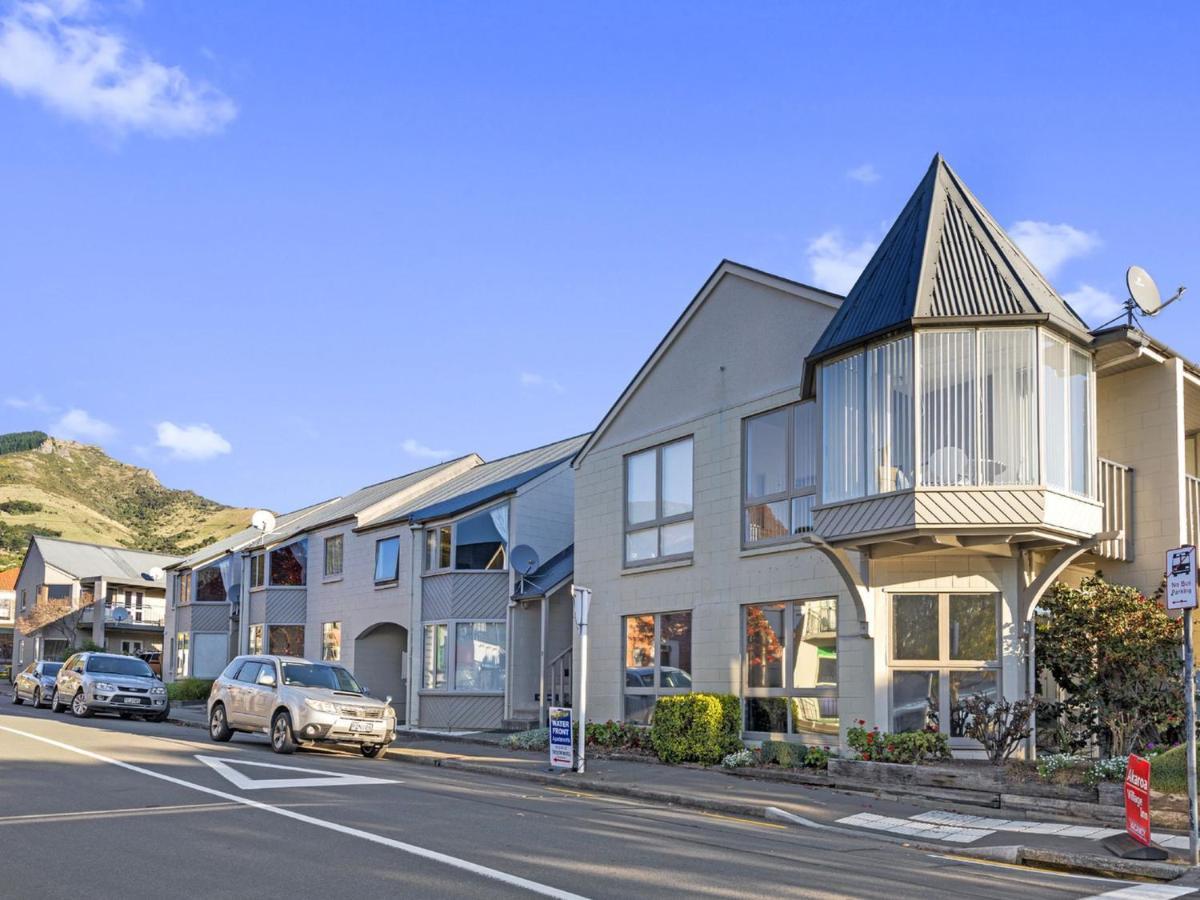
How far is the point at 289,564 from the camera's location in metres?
Result: 36.4

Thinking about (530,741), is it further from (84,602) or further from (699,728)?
(84,602)

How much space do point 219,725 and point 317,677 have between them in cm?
230

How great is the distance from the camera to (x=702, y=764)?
18453mm

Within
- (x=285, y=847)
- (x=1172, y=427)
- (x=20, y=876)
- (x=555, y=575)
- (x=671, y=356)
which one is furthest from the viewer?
(x=555, y=575)

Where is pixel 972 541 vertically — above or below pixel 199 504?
below

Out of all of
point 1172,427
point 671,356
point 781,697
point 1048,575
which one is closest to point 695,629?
point 781,697

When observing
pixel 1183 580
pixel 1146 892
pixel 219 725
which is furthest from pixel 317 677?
pixel 1146 892

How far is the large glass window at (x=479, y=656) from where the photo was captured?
27.1m

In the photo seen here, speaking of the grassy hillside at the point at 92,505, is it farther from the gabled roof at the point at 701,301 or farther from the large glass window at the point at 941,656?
the large glass window at the point at 941,656

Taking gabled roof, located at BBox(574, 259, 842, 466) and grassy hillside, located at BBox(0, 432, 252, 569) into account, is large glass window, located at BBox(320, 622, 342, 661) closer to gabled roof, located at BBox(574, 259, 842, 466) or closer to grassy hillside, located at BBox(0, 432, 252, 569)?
gabled roof, located at BBox(574, 259, 842, 466)

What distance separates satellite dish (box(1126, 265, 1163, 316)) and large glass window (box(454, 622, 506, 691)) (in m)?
15.4

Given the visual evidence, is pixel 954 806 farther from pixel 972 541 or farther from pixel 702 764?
pixel 702 764

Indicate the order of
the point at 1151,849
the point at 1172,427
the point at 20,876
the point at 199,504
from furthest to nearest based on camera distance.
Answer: the point at 199,504 → the point at 1172,427 → the point at 1151,849 → the point at 20,876

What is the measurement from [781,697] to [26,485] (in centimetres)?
13620
